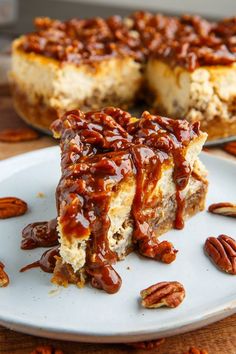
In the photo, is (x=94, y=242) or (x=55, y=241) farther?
(x=55, y=241)

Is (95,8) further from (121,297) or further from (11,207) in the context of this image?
(121,297)

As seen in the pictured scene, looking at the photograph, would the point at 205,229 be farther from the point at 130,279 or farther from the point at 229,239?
the point at 130,279

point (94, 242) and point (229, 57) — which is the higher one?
point (229, 57)

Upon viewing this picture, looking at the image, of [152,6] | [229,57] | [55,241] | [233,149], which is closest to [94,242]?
[55,241]

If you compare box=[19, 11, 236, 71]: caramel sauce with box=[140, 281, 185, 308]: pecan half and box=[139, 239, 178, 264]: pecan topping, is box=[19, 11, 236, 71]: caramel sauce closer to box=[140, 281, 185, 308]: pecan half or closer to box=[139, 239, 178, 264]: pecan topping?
box=[139, 239, 178, 264]: pecan topping

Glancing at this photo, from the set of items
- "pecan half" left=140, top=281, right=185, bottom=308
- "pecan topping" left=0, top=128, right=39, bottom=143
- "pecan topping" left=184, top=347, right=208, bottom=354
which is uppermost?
"pecan half" left=140, top=281, right=185, bottom=308

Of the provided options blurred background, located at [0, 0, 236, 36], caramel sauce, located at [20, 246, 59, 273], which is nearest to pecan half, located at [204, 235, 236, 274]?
caramel sauce, located at [20, 246, 59, 273]

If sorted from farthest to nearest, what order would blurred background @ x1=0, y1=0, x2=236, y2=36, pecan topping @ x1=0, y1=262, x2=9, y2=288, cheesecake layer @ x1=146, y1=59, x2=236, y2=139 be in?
blurred background @ x1=0, y1=0, x2=236, y2=36 → cheesecake layer @ x1=146, y1=59, x2=236, y2=139 → pecan topping @ x1=0, y1=262, x2=9, y2=288
